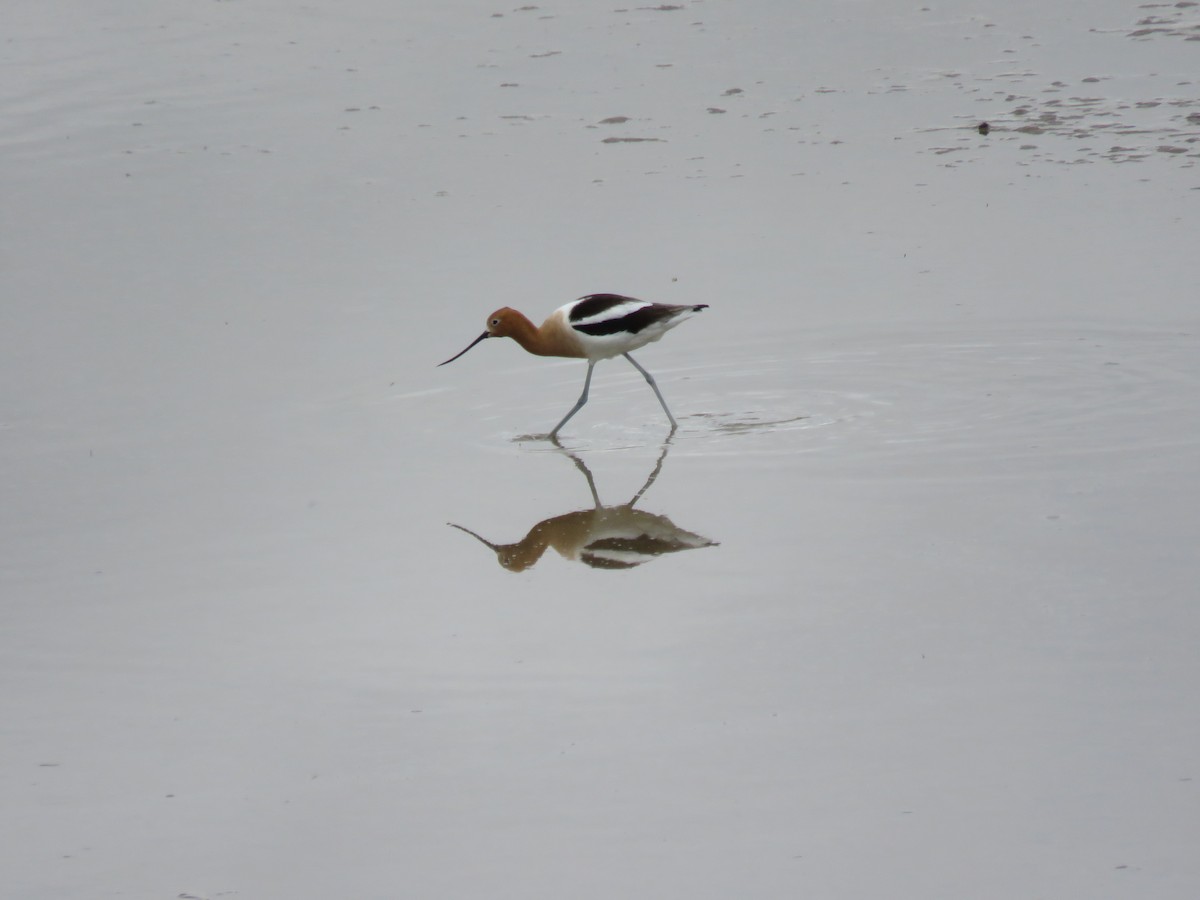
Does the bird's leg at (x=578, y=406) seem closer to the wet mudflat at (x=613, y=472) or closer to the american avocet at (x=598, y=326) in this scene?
the american avocet at (x=598, y=326)

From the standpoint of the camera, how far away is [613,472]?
25.1ft

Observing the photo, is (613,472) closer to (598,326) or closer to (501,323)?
(598,326)

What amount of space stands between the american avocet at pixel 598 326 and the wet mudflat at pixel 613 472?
12.8 inches

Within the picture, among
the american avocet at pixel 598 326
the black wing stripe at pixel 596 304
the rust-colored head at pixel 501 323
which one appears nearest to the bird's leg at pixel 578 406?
the american avocet at pixel 598 326

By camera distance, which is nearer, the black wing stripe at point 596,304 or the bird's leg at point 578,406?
the bird's leg at point 578,406

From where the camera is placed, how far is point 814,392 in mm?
8508

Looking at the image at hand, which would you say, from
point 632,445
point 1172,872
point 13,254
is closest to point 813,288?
point 632,445

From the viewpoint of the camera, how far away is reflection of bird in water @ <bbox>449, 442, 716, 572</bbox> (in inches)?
258

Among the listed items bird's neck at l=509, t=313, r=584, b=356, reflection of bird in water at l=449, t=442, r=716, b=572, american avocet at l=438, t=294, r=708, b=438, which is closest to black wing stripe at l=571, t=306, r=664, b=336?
american avocet at l=438, t=294, r=708, b=438

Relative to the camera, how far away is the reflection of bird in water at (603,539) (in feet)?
21.5

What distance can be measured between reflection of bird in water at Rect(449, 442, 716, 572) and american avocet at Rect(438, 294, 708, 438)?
1.25 metres

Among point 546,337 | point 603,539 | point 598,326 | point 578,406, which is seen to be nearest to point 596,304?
point 598,326

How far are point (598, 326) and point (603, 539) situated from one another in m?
1.90

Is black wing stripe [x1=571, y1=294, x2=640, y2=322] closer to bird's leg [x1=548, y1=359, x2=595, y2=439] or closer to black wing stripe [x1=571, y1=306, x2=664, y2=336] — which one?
black wing stripe [x1=571, y1=306, x2=664, y2=336]
